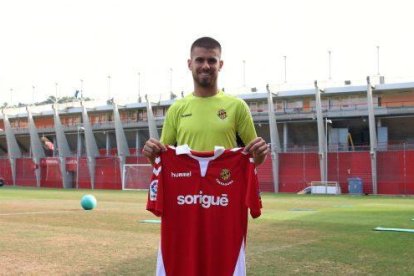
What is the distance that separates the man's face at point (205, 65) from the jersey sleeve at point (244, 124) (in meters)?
0.34

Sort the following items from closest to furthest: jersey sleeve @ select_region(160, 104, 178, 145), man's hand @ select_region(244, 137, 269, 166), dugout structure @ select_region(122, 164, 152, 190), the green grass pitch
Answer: man's hand @ select_region(244, 137, 269, 166), jersey sleeve @ select_region(160, 104, 178, 145), the green grass pitch, dugout structure @ select_region(122, 164, 152, 190)

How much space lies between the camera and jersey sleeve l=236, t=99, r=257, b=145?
15.0 feet

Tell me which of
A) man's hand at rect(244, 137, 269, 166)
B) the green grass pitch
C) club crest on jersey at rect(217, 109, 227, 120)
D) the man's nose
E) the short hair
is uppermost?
the short hair

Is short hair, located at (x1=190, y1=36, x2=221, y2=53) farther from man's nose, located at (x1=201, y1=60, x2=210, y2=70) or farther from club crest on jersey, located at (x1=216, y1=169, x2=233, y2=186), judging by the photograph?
club crest on jersey, located at (x1=216, y1=169, x2=233, y2=186)

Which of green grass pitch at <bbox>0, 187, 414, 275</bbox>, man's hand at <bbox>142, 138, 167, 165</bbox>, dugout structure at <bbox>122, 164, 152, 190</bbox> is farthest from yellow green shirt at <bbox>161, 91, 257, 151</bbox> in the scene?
dugout structure at <bbox>122, 164, 152, 190</bbox>

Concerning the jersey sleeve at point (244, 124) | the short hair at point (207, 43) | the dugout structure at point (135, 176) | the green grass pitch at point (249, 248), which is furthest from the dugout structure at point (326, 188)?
the short hair at point (207, 43)

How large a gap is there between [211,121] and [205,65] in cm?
45

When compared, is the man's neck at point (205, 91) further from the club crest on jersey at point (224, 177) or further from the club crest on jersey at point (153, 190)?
the club crest on jersey at point (153, 190)

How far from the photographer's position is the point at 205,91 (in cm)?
456

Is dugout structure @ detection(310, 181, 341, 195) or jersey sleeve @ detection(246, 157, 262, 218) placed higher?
jersey sleeve @ detection(246, 157, 262, 218)

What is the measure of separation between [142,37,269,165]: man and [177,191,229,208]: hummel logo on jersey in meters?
0.39

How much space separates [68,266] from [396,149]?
45.8m

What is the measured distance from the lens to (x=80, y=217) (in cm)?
1956

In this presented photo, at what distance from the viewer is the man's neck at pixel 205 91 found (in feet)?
14.9
